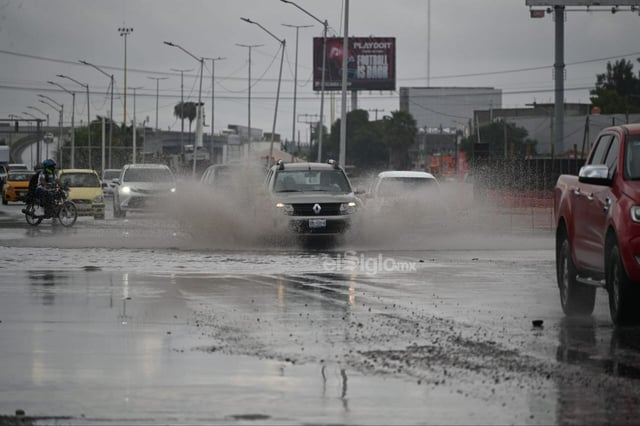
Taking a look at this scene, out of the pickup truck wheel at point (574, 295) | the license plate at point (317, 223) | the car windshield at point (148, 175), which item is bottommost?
the pickup truck wheel at point (574, 295)

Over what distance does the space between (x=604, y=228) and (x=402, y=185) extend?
22.1 metres

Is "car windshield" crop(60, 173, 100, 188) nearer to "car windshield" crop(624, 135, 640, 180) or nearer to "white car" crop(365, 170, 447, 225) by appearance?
"white car" crop(365, 170, 447, 225)

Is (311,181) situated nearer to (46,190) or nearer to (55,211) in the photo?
(55,211)

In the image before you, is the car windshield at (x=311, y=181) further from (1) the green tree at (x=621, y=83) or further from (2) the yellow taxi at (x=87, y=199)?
(1) the green tree at (x=621, y=83)

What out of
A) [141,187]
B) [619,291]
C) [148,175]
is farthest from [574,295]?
[148,175]

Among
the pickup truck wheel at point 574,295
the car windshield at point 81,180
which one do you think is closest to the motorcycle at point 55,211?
the car windshield at point 81,180

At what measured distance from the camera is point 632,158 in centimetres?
1405

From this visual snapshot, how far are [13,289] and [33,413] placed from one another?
944cm

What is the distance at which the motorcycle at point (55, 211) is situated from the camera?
128 feet

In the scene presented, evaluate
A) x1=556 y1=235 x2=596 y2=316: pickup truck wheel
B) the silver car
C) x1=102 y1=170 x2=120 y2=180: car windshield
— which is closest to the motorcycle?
the silver car

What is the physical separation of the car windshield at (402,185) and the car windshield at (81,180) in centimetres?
1436

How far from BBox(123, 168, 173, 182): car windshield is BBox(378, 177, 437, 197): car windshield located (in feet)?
40.2

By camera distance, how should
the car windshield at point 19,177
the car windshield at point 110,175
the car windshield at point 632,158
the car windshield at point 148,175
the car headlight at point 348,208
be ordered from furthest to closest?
the car windshield at point 110,175 → the car windshield at point 19,177 → the car windshield at point 148,175 → the car headlight at point 348,208 → the car windshield at point 632,158

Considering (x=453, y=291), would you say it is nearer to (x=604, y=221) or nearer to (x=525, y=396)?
(x=604, y=221)
